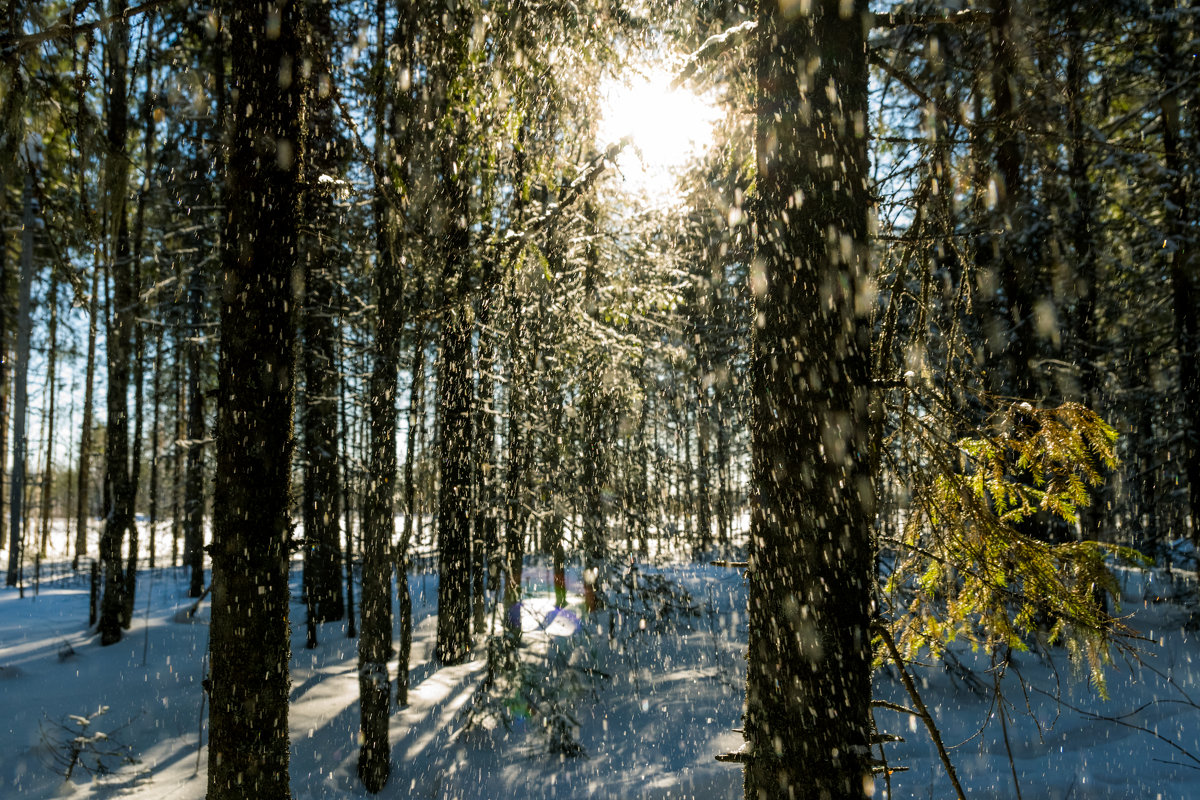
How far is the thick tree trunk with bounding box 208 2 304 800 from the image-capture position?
335 cm

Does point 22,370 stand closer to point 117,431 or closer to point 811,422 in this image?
point 117,431

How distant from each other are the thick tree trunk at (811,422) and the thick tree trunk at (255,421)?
2627mm

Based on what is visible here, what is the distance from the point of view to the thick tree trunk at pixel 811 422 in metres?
2.38

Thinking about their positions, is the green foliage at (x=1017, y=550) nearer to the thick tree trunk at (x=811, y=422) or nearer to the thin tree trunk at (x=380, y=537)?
the thick tree trunk at (x=811, y=422)

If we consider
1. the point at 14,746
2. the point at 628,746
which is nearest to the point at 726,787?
the point at 628,746

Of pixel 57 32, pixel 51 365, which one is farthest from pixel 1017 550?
pixel 51 365

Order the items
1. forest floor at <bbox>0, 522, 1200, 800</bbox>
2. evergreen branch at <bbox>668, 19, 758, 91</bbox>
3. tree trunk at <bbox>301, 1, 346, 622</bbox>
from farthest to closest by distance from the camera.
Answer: tree trunk at <bbox>301, 1, 346, 622</bbox>, forest floor at <bbox>0, 522, 1200, 800</bbox>, evergreen branch at <bbox>668, 19, 758, 91</bbox>

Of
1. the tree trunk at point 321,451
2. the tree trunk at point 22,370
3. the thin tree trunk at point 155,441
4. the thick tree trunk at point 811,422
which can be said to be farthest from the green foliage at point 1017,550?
the thin tree trunk at point 155,441

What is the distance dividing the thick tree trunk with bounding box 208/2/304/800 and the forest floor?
10.2 feet

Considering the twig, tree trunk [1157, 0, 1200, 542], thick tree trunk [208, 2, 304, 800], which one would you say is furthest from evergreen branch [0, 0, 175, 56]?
tree trunk [1157, 0, 1200, 542]

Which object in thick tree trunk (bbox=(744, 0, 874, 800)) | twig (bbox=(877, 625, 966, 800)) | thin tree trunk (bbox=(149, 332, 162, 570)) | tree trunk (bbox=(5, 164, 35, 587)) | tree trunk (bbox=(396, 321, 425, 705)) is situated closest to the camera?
twig (bbox=(877, 625, 966, 800))

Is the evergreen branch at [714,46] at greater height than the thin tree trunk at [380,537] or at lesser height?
greater

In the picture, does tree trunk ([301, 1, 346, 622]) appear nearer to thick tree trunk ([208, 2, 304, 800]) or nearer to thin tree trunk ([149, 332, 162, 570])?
thin tree trunk ([149, 332, 162, 570])

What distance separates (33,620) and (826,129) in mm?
14691
